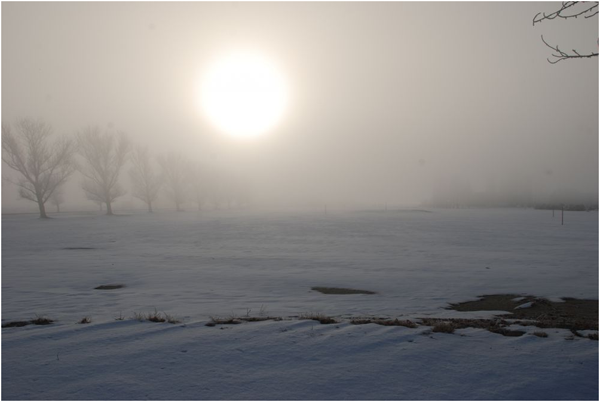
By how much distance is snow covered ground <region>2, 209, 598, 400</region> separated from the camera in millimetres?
3666

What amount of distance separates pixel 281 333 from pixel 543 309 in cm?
618

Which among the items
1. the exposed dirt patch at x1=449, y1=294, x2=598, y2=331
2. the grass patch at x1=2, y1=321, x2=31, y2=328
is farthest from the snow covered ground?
the exposed dirt patch at x1=449, y1=294, x2=598, y2=331

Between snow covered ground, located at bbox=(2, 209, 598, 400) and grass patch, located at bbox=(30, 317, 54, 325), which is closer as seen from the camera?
snow covered ground, located at bbox=(2, 209, 598, 400)

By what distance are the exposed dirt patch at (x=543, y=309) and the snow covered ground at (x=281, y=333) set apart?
1.86ft

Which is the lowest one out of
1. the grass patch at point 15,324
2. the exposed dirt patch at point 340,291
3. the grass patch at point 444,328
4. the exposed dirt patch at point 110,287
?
the exposed dirt patch at point 340,291

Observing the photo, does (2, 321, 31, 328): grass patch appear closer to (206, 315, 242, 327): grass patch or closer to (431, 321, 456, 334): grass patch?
(206, 315, 242, 327): grass patch

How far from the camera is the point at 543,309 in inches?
304

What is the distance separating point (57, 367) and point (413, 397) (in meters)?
3.94

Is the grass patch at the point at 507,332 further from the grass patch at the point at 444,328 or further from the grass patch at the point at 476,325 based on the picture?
the grass patch at the point at 444,328

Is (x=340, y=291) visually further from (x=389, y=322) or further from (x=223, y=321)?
(x=223, y=321)

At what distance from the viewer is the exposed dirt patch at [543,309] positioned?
6074 mm

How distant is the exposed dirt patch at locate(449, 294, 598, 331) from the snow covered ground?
22.3 inches

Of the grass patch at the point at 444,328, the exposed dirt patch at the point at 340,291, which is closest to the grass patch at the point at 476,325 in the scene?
the grass patch at the point at 444,328

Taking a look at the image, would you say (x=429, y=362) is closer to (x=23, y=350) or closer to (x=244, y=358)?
(x=244, y=358)
